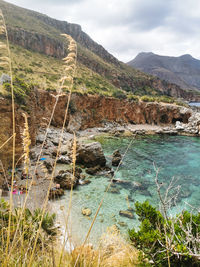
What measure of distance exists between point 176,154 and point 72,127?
1406cm

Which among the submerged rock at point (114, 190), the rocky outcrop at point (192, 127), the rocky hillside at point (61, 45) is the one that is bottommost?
the submerged rock at point (114, 190)

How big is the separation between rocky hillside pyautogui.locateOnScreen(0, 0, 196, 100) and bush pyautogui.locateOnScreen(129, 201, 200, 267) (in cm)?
3025

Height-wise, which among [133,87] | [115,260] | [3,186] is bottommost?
[3,186]

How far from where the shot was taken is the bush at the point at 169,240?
5.55 ft

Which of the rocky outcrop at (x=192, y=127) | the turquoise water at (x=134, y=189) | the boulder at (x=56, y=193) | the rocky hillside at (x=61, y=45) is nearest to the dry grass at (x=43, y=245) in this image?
the turquoise water at (x=134, y=189)

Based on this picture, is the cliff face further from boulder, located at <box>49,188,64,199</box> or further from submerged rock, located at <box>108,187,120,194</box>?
submerged rock, located at <box>108,187,120,194</box>

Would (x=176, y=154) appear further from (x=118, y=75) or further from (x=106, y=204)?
(x=118, y=75)

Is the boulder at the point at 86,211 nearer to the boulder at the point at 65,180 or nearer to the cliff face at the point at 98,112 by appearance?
the boulder at the point at 65,180

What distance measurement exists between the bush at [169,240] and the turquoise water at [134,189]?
0.31m

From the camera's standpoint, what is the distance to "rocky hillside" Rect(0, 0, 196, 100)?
126 ft

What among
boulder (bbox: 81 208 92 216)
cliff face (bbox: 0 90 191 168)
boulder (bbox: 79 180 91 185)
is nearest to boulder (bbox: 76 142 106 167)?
boulder (bbox: 79 180 91 185)

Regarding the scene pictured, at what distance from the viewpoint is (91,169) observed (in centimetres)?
973

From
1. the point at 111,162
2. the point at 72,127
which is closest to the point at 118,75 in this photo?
the point at 72,127

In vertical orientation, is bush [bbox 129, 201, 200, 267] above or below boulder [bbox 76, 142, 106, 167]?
above
